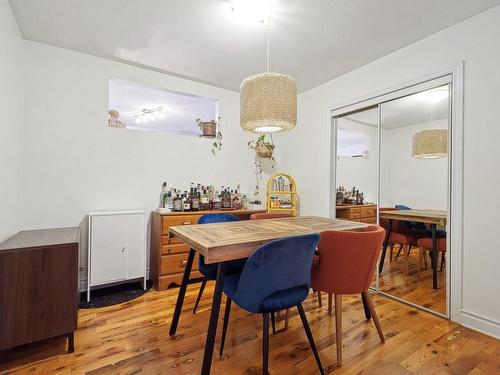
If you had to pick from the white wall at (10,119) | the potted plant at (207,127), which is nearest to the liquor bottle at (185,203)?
the potted plant at (207,127)

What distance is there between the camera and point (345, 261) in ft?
5.34

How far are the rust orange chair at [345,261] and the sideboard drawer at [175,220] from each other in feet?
5.53

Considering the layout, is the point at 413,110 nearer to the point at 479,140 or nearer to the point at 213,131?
the point at 479,140

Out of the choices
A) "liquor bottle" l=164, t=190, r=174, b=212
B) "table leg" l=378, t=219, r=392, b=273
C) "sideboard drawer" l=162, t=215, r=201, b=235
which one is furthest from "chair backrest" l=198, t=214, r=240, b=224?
"table leg" l=378, t=219, r=392, b=273

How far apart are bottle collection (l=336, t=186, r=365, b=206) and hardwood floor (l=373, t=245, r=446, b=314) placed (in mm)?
639

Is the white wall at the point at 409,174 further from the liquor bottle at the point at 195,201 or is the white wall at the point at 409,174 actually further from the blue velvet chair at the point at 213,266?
the liquor bottle at the point at 195,201

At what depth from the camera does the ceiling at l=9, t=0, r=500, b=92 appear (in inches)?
77.6

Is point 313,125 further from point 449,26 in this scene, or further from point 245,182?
point 449,26

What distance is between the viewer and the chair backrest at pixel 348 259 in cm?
160

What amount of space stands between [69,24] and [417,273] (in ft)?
13.3

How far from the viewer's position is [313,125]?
3.56m

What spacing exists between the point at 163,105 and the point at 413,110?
3.87 m

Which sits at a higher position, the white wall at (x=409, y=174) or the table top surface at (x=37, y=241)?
the white wall at (x=409, y=174)

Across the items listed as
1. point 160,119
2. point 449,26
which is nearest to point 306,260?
point 449,26
